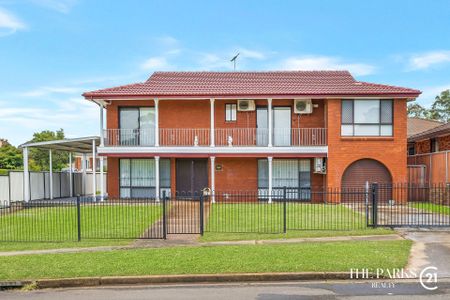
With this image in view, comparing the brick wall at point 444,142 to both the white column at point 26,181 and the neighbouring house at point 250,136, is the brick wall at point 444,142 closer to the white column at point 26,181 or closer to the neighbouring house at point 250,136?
the neighbouring house at point 250,136

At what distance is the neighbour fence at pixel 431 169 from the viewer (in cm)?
2227

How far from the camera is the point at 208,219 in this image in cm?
1620

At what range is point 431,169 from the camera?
79.4 ft

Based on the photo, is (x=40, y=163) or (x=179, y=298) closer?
(x=179, y=298)

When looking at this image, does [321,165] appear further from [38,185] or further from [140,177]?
[38,185]

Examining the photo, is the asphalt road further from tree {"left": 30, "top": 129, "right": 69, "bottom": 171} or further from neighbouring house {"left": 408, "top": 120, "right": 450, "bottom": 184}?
tree {"left": 30, "top": 129, "right": 69, "bottom": 171}

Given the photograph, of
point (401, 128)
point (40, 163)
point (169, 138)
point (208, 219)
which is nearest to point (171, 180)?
point (169, 138)

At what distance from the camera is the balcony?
23969 mm

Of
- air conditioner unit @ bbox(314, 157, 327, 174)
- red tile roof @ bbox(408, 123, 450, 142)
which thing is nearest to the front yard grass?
air conditioner unit @ bbox(314, 157, 327, 174)

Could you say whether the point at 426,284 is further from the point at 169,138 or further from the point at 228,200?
the point at 169,138

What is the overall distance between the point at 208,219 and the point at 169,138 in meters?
8.94

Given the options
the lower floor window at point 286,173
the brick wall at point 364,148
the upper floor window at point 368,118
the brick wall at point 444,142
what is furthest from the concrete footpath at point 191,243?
the brick wall at point 444,142

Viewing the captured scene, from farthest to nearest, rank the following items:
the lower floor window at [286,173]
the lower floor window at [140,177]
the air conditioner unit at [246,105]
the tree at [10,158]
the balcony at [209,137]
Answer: the tree at [10,158]
the lower floor window at [140,177]
the lower floor window at [286,173]
the balcony at [209,137]
the air conditioner unit at [246,105]

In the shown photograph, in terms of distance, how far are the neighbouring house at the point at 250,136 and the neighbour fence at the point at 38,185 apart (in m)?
3.79
